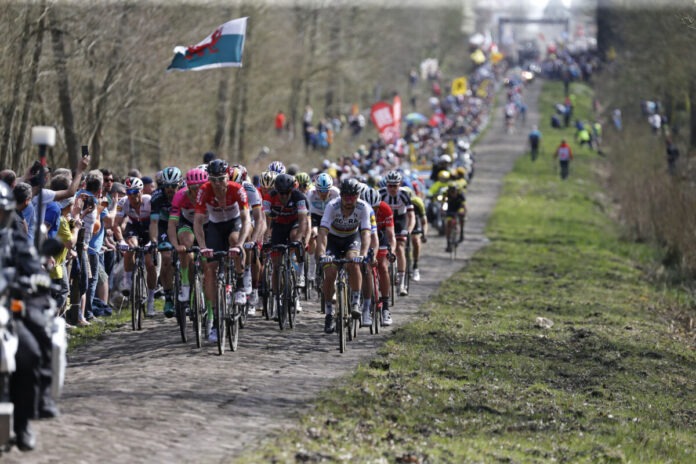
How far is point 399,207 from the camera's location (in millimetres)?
20109

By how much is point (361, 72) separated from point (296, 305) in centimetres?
5119

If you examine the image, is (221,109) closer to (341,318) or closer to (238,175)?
(238,175)

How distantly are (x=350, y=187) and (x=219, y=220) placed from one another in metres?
1.57

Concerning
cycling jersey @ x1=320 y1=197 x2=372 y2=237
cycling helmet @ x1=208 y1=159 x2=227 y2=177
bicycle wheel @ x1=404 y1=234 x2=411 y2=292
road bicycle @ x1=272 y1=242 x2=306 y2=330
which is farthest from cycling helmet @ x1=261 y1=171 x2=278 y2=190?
bicycle wheel @ x1=404 y1=234 x2=411 y2=292

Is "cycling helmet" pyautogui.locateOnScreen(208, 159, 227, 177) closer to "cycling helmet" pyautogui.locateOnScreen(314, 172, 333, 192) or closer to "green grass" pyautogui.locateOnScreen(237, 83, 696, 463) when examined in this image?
"green grass" pyautogui.locateOnScreen(237, 83, 696, 463)

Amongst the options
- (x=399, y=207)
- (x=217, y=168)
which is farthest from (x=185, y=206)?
(x=399, y=207)

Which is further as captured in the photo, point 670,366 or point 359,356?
point 670,366

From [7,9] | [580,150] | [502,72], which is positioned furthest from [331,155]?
[502,72]

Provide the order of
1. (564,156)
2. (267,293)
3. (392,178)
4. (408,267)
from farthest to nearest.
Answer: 1. (564,156)
2. (408,267)
3. (392,178)
4. (267,293)

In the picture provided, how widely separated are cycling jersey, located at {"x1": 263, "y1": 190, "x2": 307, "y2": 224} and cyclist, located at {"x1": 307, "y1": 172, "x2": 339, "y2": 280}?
1.25 feet

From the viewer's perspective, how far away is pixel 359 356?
15086mm

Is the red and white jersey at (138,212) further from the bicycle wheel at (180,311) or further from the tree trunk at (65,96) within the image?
the tree trunk at (65,96)

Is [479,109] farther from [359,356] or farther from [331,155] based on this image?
[359,356]

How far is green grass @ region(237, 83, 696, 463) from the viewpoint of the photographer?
36.3 ft
